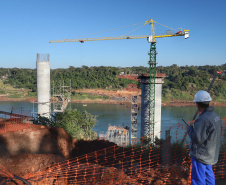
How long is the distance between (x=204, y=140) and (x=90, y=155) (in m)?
3.80

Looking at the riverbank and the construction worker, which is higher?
the construction worker

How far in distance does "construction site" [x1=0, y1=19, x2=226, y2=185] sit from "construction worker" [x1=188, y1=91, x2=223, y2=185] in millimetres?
950

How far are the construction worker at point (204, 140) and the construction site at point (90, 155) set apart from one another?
95 cm

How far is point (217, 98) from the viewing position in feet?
90.9

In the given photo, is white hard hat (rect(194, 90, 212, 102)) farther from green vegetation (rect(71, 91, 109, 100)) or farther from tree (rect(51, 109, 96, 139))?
green vegetation (rect(71, 91, 109, 100))

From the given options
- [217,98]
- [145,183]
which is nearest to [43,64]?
[145,183]

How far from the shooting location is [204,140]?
1516mm

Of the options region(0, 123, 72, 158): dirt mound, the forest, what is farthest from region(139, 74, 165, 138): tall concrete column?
the forest

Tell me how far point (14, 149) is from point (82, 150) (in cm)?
162

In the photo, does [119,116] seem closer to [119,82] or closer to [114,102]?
[114,102]

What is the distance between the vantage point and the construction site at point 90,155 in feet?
8.43

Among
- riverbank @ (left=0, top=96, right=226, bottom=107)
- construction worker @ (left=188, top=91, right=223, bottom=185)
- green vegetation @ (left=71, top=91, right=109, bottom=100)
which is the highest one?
construction worker @ (left=188, top=91, right=223, bottom=185)

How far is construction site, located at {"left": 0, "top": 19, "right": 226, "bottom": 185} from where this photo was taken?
257 centimetres

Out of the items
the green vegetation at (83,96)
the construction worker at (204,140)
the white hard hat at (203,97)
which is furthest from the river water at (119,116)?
the white hard hat at (203,97)
